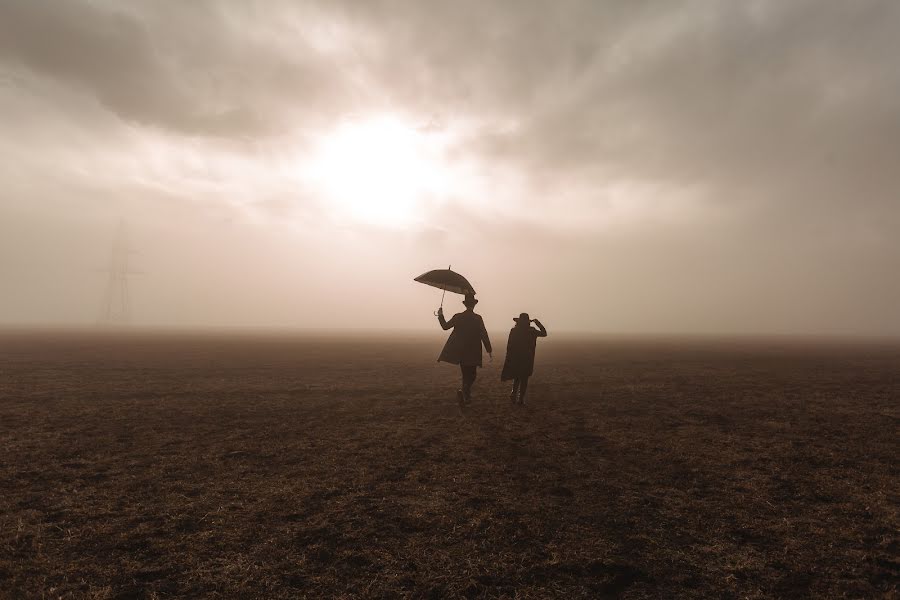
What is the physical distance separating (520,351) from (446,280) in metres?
2.37

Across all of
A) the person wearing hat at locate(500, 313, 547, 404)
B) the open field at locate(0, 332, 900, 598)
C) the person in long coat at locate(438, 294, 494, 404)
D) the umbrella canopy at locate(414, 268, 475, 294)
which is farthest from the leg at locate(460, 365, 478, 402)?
the umbrella canopy at locate(414, 268, 475, 294)

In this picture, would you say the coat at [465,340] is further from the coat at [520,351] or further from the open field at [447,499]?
the open field at [447,499]

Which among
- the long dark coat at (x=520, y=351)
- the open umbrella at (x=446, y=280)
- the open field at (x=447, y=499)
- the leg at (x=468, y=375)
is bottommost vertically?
the open field at (x=447, y=499)

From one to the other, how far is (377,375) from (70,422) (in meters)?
10.5

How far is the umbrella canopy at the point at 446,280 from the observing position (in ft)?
35.6

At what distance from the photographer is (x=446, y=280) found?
35.6 ft

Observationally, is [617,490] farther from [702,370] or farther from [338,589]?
[702,370]

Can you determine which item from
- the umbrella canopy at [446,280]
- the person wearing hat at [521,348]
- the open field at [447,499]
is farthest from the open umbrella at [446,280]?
the open field at [447,499]

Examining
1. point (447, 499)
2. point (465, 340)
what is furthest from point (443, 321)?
point (447, 499)

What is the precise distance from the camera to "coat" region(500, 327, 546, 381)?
11.0 metres

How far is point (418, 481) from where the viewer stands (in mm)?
6133

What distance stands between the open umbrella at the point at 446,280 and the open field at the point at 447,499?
2.88 m

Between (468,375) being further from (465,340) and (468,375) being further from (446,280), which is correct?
(446,280)

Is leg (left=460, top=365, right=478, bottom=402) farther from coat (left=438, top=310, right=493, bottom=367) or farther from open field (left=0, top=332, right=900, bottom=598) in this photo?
open field (left=0, top=332, right=900, bottom=598)
